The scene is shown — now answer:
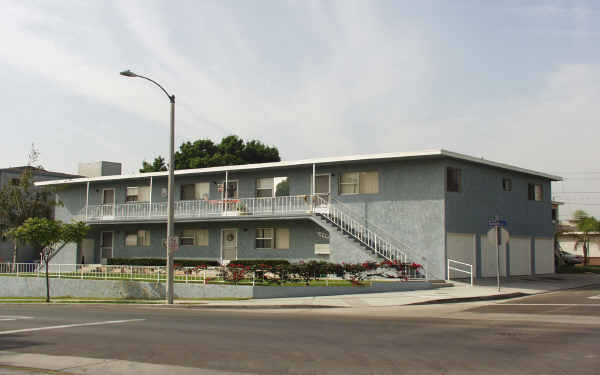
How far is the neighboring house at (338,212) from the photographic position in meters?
28.4

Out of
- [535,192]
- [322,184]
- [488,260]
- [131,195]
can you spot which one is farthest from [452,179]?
[131,195]

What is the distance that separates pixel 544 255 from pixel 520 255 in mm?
3541

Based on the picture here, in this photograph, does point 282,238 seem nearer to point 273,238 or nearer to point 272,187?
point 273,238

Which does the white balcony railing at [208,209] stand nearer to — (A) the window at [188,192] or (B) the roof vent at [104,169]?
(A) the window at [188,192]

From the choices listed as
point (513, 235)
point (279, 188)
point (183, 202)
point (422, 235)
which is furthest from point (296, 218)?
point (513, 235)

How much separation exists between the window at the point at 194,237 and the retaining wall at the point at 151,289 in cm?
865

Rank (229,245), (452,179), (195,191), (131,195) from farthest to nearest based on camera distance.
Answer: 1. (131,195)
2. (195,191)
3. (229,245)
4. (452,179)

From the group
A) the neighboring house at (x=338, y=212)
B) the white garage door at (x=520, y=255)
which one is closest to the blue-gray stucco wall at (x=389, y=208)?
the neighboring house at (x=338, y=212)

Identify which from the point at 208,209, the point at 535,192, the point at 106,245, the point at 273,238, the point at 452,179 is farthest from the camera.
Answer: the point at 106,245

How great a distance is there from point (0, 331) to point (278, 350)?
6.87 m

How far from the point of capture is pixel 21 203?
40.3m

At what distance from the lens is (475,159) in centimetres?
2906

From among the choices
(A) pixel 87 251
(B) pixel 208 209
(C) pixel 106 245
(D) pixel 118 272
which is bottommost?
(D) pixel 118 272

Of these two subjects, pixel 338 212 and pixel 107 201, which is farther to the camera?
pixel 107 201
